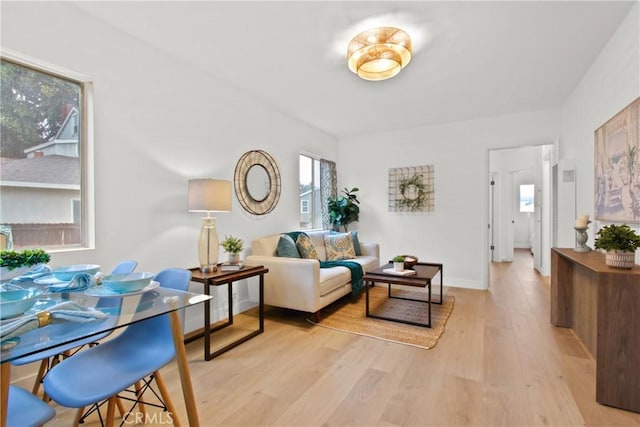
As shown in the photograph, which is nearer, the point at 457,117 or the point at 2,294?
the point at 2,294

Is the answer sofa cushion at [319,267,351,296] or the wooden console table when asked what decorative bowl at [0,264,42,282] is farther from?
the wooden console table

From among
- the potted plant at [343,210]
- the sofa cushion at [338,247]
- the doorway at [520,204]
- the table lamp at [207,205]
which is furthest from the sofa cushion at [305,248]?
the doorway at [520,204]

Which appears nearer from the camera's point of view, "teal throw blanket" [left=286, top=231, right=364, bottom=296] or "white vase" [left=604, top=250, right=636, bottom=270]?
"white vase" [left=604, top=250, right=636, bottom=270]

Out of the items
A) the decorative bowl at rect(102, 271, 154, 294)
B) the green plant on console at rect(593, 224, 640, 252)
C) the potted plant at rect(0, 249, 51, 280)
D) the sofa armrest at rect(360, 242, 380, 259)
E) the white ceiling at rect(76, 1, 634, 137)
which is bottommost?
the sofa armrest at rect(360, 242, 380, 259)

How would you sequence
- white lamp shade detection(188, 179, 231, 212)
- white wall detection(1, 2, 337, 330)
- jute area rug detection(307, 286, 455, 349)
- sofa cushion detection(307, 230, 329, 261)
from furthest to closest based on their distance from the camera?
1. sofa cushion detection(307, 230, 329, 261)
2. jute area rug detection(307, 286, 455, 349)
3. white lamp shade detection(188, 179, 231, 212)
4. white wall detection(1, 2, 337, 330)

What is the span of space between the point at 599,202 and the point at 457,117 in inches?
90.2

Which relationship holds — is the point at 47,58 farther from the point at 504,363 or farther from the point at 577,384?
the point at 577,384

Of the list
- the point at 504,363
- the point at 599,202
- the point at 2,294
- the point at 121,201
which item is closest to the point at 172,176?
the point at 121,201

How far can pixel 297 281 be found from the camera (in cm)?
305

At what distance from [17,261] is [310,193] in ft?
12.4

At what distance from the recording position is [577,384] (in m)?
1.97

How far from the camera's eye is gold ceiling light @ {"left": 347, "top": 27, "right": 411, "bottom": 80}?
2.31 metres

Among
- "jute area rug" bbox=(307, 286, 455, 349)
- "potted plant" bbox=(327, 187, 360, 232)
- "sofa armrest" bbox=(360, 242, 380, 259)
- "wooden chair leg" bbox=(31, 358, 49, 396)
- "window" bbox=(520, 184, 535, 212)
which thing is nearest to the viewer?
"wooden chair leg" bbox=(31, 358, 49, 396)

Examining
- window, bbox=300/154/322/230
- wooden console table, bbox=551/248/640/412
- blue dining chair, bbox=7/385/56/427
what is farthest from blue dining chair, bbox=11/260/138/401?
window, bbox=300/154/322/230
